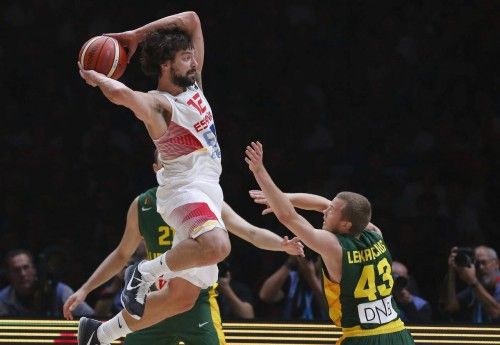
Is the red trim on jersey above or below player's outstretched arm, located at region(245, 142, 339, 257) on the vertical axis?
above

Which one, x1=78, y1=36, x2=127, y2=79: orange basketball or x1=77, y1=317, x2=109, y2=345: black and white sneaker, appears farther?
x1=77, y1=317, x2=109, y2=345: black and white sneaker

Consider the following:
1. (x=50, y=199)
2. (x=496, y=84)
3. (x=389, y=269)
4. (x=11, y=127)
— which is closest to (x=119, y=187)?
(x=50, y=199)

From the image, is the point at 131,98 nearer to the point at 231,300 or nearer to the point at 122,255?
the point at 122,255

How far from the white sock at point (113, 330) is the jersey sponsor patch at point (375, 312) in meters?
1.26

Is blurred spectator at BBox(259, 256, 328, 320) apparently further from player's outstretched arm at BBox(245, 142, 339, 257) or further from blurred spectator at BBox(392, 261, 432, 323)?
player's outstretched arm at BBox(245, 142, 339, 257)

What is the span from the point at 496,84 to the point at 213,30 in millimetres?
2623

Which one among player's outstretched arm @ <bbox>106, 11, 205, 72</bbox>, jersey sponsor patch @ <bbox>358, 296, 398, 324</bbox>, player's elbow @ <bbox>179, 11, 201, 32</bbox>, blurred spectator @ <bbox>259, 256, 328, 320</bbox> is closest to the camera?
jersey sponsor patch @ <bbox>358, 296, 398, 324</bbox>

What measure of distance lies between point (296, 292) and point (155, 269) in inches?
105

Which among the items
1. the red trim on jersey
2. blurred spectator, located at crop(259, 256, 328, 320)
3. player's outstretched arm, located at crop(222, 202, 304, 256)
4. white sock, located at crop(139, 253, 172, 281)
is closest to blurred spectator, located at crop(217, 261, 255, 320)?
blurred spectator, located at crop(259, 256, 328, 320)

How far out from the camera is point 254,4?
32.6 feet

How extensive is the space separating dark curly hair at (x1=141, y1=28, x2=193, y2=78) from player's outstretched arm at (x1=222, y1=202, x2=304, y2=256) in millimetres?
1024

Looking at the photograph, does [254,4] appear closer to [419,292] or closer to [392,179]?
[392,179]

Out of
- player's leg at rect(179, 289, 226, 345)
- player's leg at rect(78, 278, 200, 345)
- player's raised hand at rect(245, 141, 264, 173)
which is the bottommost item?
player's leg at rect(179, 289, 226, 345)

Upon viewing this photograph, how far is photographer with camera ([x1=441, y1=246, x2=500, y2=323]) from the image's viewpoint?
759cm
